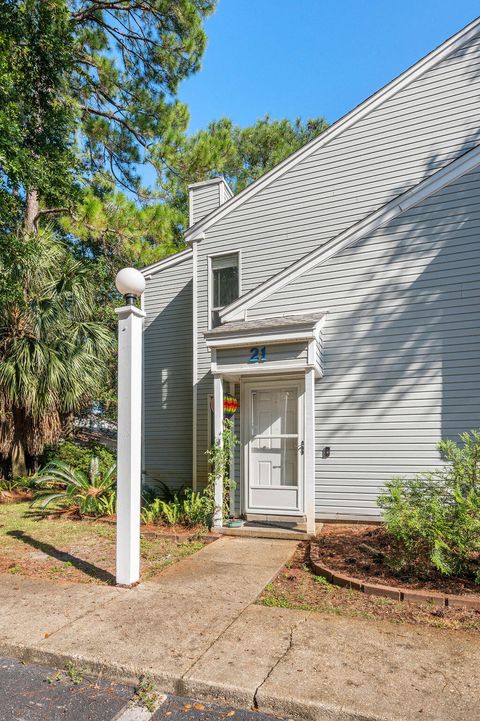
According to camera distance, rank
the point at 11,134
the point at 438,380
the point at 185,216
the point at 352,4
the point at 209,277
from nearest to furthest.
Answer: the point at 438,380 < the point at 11,134 < the point at 209,277 < the point at 352,4 < the point at 185,216

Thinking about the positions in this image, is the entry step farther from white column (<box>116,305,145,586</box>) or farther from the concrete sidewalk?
white column (<box>116,305,145,586</box>)

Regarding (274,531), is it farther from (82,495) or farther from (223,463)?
(82,495)

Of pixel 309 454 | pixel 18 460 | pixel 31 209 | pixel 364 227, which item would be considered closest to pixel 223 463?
pixel 309 454

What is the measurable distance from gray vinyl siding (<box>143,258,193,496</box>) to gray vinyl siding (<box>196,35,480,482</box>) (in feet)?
3.02

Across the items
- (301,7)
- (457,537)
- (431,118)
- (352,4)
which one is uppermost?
(301,7)

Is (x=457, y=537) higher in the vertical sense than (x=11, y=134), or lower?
lower

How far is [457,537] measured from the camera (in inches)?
163

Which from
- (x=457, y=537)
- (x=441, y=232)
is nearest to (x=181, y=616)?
(x=457, y=537)

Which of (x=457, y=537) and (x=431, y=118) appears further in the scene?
(x=431, y=118)

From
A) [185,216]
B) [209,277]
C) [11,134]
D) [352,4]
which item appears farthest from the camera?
[185,216]

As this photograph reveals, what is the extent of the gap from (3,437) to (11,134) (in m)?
6.40

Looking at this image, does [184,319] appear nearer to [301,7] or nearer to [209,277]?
[209,277]

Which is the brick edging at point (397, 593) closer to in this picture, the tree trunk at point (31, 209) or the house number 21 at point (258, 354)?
the house number 21 at point (258, 354)

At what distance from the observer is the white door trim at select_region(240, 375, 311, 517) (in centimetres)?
695
